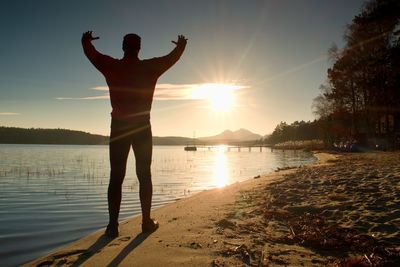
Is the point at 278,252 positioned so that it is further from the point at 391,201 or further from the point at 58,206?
the point at 58,206

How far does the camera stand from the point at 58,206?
32.3ft

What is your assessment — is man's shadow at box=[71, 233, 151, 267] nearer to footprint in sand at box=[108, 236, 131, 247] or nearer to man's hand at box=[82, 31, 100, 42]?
footprint in sand at box=[108, 236, 131, 247]

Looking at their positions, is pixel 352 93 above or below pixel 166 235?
above

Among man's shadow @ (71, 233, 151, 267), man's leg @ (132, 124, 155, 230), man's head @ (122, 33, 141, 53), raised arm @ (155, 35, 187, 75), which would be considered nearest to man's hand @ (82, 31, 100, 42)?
man's head @ (122, 33, 141, 53)

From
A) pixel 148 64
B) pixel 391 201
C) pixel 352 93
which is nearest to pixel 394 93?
pixel 352 93

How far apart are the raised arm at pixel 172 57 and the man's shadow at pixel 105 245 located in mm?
2139

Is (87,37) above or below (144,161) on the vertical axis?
above

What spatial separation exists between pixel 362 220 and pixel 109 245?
336 cm

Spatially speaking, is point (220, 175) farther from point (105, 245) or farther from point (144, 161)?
point (105, 245)

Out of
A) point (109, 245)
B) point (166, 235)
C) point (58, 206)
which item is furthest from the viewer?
point (58, 206)

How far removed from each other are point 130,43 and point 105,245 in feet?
8.26

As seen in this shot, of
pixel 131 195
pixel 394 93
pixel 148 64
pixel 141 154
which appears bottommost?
pixel 131 195

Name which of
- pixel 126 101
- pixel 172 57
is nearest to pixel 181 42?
pixel 172 57

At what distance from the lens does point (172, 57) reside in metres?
4.66
